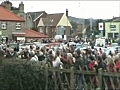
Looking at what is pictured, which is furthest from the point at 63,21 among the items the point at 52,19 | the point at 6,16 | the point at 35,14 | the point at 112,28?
the point at 6,16

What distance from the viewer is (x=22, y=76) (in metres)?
12.6

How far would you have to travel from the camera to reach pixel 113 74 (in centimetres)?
1086

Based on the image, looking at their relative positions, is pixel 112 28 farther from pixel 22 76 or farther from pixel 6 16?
pixel 22 76

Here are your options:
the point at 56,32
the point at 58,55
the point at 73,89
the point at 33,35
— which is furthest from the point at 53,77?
the point at 56,32

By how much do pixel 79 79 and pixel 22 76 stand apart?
6.91ft

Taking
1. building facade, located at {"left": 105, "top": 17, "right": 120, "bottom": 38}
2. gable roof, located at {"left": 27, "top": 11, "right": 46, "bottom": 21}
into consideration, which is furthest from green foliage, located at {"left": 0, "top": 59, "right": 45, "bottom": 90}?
gable roof, located at {"left": 27, "top": 11, "right": 46, "bottom": 21}

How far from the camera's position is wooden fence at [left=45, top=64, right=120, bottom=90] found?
11039 mm

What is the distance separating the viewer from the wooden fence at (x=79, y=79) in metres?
11.0

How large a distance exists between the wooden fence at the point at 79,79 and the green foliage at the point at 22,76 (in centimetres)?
31

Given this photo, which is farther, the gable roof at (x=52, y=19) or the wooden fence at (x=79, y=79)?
the gable roof at (x=52, y=19)

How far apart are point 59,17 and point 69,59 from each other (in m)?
82.2

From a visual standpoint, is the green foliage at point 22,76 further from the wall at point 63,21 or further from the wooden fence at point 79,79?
the wall at point 63,21

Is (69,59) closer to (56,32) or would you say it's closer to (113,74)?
(113,74)

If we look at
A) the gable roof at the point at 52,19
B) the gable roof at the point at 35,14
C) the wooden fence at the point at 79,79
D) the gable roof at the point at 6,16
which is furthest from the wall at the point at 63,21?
the wooden fence at the point at 79,79
